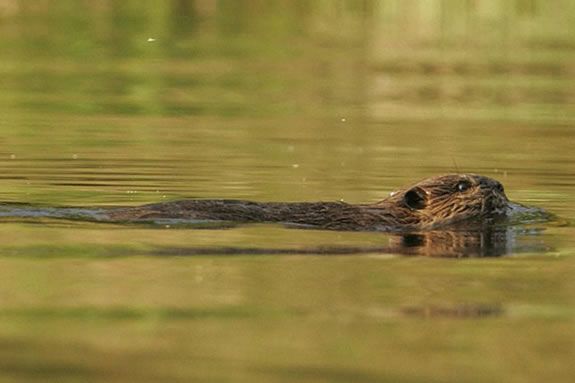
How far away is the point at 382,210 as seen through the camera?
36.0ft

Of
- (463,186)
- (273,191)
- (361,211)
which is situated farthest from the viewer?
(273,191)

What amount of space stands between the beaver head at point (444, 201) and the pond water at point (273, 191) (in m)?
0.32

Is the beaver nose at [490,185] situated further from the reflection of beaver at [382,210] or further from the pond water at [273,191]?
the pond water at [273,191]

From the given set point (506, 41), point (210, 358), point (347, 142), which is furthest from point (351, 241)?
point (506, 41)

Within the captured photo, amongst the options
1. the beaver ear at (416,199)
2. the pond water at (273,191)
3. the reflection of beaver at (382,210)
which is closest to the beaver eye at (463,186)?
the reflection of beaver at (382,210)

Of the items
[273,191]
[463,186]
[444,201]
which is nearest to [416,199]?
[444,201]

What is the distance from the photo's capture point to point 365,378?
256 inches

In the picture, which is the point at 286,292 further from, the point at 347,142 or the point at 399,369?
the point at 347,142

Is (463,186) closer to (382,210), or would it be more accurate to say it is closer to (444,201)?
(444,201)

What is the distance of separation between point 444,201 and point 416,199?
0.58ft

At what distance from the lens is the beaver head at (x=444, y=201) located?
1097 centimetres

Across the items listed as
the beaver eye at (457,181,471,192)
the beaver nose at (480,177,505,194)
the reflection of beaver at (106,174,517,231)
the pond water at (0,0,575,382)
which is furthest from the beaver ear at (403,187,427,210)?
the pond water at (0,0,575,382)

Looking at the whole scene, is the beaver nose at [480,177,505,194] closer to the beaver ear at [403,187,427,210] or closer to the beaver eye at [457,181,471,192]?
the beaver eye at [457,181,471,192]

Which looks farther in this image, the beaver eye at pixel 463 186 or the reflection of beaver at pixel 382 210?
the beaver eye at pixel 463 186
